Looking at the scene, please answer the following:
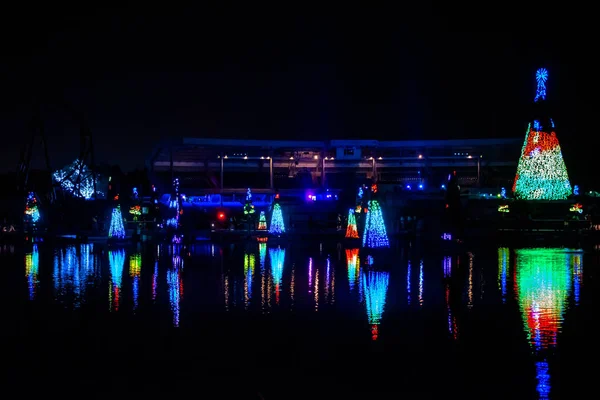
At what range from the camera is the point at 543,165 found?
39.5 m

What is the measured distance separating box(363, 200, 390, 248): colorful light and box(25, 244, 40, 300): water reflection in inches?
457

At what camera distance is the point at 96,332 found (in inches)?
412

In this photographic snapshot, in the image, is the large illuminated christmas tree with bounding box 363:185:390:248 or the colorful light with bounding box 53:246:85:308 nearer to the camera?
the colorful light with bounding box 53:246:85:308

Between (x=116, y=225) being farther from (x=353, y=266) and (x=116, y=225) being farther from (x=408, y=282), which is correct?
(x=408, y=282)

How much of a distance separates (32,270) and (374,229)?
41.6 ft

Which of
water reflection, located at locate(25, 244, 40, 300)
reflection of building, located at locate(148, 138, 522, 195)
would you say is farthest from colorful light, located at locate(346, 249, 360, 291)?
reflection of building, located at locate(148, 138, 522, 195)

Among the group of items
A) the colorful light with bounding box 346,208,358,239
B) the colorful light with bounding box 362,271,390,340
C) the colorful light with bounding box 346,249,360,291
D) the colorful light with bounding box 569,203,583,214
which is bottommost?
the colorful light with bounding box 346,249,360,291

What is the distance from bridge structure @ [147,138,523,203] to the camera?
61.9 metres

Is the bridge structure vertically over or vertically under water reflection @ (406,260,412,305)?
over

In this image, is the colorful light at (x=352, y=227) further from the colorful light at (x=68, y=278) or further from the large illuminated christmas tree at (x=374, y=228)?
the colorful light at (x=68, y=278)

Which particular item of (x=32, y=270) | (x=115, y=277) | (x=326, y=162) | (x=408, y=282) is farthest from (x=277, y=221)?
(x=326, y=162)

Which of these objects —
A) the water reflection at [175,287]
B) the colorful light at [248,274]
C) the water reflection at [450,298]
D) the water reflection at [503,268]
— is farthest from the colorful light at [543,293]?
the water reflection at [175,287]

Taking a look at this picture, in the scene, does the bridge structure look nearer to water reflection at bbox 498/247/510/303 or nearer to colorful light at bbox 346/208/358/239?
colorful light at bbox 346/208/358/239

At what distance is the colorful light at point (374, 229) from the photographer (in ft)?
91.0
